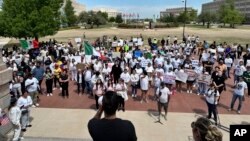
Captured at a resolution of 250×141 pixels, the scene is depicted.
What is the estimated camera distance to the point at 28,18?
3925 cm

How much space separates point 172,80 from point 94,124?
40.7ft

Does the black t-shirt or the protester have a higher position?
the black t-shirt

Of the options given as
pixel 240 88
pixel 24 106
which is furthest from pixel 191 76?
pixel 24 106

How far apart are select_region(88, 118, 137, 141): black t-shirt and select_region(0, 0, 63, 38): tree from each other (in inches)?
1439

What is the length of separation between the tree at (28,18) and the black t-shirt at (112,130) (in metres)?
36.5

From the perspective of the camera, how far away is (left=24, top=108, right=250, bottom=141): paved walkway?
36.9 feet

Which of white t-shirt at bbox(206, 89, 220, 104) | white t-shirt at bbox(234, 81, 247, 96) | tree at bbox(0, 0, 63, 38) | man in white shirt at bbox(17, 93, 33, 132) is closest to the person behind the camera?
man in white shirt at bbox(17, 93, 33, 132)

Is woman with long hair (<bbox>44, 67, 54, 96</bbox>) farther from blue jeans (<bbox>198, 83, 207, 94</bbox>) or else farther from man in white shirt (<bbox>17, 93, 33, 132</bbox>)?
blue jeans (<bbox>198, 83, 207, 94</bbox>)

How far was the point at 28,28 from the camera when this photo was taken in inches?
1527

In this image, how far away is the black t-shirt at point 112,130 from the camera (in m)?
3.87

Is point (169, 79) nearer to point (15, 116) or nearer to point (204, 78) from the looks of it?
point (204, 78)


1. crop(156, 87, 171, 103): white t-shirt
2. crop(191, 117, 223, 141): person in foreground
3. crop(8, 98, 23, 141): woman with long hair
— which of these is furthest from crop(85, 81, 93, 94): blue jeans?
crop(191, 117, 223, 141): person in foreground

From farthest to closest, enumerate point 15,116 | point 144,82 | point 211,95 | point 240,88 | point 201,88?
point 201,88 → point 144,82 → point 240,88 → point 211,95 → point 15,116

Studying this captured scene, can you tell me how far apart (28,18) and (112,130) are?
3791 cm
